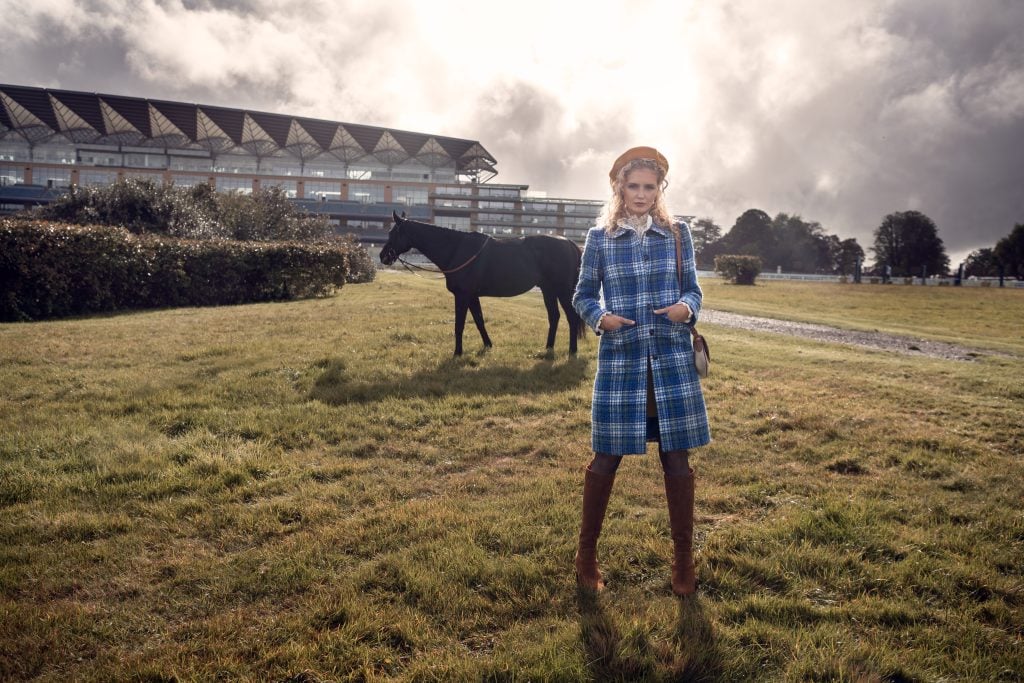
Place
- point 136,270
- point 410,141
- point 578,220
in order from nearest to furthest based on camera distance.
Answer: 1. point 136,270
2. point 578,220
3. point 410,141

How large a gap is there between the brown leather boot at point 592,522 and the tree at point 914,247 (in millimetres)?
90233

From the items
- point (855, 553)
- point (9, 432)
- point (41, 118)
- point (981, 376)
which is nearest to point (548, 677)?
point (855, 553)

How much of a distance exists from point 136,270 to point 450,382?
13.1 metres

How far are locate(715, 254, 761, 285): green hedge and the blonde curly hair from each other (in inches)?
1872

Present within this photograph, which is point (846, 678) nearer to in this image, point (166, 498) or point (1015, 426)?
point (166, 498)

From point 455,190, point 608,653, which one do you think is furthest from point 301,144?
point 608,653

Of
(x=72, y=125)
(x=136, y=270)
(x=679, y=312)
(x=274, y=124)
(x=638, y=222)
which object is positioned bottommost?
(x=679, y=312)

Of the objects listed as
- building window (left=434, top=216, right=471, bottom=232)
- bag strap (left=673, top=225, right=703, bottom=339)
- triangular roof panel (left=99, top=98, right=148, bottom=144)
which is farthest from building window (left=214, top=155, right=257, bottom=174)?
bag strap (left=673, top=225, right=703, bottom=339)

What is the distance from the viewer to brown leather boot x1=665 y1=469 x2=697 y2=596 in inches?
124

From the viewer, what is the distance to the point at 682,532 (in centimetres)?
315

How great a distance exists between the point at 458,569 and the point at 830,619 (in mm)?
1951

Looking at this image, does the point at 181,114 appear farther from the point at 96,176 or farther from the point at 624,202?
the point at 624,202

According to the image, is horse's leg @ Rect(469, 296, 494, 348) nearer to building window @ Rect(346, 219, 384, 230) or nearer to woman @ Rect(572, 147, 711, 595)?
woman @ Rect(572, 147, 711, 595)

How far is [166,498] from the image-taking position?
169 inches
